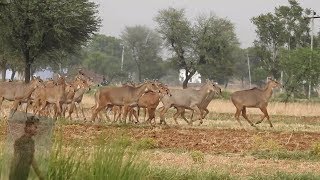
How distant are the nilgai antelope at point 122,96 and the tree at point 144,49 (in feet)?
Answer: 297

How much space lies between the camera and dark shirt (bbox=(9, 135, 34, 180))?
18.8ft

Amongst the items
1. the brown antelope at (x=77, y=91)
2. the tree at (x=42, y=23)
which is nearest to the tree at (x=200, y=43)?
the tree at (x=42, y=23)

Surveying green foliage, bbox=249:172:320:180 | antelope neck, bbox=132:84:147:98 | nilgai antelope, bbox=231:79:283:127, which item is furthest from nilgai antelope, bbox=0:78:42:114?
green foliage, bbox=249:172:320:180

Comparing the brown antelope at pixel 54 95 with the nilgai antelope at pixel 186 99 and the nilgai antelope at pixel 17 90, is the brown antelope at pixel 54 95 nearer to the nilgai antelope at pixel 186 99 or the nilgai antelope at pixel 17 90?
the nilgai antelope at pixel 17 90

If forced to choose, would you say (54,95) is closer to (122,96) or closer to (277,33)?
(122,96)

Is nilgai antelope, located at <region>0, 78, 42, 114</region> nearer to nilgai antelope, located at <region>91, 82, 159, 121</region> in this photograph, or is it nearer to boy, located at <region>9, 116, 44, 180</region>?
nilgai antelope, located at <region>91, 82, 159, 121</region>

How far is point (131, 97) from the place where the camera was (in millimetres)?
25906

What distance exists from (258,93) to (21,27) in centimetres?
2274

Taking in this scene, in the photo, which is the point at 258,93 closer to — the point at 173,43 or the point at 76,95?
the point at 76,95

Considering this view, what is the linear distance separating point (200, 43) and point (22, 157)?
272ft

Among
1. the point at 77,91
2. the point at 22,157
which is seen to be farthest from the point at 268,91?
the point at 22,157

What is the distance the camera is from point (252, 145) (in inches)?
667

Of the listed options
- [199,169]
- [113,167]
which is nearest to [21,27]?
[199,169]

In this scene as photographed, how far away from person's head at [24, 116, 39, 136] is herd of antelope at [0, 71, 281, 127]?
19460 mm
